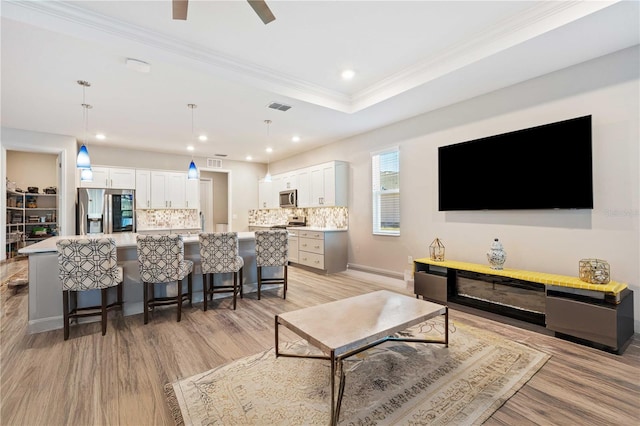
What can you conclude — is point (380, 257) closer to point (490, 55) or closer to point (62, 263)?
point (490, 55)

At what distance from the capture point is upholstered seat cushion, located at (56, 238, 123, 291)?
2.92 m

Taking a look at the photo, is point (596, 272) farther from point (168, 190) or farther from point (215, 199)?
point (215, 199)

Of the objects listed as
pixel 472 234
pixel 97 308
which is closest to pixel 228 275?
pixel 97 308

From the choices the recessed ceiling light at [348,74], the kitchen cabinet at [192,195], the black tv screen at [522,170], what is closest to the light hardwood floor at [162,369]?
the black tv screen at [522,170]

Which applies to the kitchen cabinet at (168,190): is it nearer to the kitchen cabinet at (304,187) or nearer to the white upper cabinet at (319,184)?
the white upper cabinet at (319,184)

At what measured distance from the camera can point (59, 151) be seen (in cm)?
605

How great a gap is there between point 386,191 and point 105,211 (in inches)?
239

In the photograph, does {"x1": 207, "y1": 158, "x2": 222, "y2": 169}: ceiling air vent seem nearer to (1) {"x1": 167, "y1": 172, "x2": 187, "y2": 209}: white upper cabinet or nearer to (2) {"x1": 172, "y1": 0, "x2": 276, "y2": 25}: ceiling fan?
(1) {"x1": 167, "y1": 172, "x2": 187, "y2": 209}: white upper cabinet

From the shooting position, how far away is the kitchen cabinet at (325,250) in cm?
595

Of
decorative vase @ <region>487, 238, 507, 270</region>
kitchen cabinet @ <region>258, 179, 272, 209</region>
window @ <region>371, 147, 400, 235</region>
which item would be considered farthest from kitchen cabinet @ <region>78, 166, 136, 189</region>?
decorative vase @ <region>487, 238, 507, 270</region>

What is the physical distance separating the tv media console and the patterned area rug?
0.55 meters

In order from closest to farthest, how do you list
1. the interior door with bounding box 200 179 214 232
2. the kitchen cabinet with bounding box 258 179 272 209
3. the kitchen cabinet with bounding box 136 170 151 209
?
the kitchen cabinet with bounding box 136 170 151 209, the kitchen cabinet with bounding box 258 179 272 209, the interior door with bounding box 200 179 214 232

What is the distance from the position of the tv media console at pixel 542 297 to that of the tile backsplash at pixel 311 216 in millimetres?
2479

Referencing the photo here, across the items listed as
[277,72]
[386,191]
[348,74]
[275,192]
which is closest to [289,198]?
[275,192]
